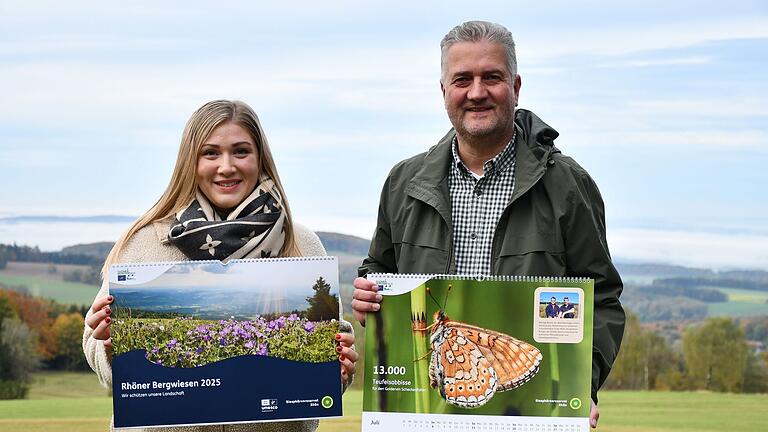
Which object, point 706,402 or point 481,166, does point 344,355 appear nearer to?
point 481,166

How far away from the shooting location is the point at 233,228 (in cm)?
405

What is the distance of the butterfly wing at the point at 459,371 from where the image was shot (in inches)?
156

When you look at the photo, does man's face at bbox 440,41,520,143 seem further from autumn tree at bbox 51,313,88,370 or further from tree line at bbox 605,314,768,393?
tree line at bbox 605,314,768,393

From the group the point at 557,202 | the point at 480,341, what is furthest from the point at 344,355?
the point at 557,202

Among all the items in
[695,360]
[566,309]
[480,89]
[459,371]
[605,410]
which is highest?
[480,89]

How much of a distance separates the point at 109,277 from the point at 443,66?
1.69 meters

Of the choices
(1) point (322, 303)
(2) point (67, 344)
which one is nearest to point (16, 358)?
(2) point (67, 344)

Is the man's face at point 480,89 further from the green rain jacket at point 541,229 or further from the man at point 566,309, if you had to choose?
the man at point 566,309

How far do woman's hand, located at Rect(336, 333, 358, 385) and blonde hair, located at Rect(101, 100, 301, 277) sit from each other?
1.51 feet

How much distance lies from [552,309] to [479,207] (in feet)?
2.03

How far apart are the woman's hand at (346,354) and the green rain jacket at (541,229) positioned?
48 cm

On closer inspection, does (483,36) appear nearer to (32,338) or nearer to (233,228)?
(233,228)

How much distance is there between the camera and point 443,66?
14.1 feet

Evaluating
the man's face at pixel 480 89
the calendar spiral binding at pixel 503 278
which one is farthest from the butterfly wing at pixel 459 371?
the man's face at pixel 480 89
